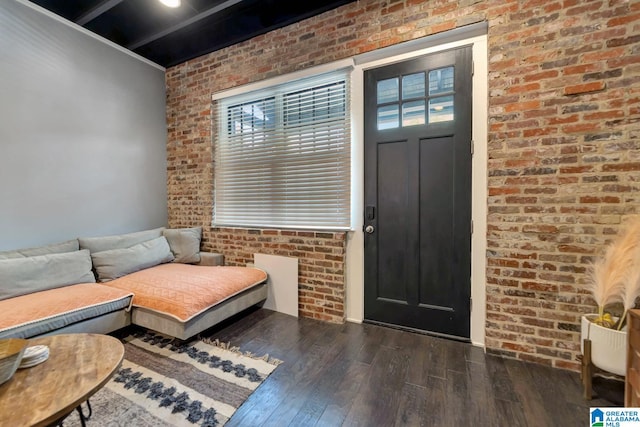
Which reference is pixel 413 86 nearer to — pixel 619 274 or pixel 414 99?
pixel 414 99

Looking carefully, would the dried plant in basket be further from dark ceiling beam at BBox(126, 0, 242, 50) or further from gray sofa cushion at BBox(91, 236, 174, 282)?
gray sofa cushion at BBox(91, 236, 174, 282)

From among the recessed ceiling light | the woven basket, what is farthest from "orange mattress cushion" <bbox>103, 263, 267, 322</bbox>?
the recessed ceiling light

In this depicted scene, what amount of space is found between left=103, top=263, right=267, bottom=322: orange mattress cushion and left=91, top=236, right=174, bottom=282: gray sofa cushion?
0.08 metres

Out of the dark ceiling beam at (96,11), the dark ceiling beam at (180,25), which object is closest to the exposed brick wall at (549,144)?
the dark ceiling beam at (180,25)

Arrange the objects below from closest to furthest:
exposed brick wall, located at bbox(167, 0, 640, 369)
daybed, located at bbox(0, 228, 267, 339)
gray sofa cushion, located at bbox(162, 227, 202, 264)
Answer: exposed brick wall, located at bbox(167, 0, 640, 369), daybed, located at bbox(0, 228, 267, 339), gray sofa cushion, located at bbox(162, 227, 202, 264)

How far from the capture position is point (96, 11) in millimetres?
2615

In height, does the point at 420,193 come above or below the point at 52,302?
above

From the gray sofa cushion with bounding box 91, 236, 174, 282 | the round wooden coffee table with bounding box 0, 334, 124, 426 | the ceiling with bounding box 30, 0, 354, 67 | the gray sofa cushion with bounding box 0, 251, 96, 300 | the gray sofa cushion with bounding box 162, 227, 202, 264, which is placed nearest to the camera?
the round wooden coffee table with bounding box 0, 334, 124, 426

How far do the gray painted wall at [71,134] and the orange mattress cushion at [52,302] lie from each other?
839 mm

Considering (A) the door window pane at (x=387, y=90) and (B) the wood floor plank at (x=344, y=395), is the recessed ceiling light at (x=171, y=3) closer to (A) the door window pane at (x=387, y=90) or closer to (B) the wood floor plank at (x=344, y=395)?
(A) the door window pane at (x=387, y=90)

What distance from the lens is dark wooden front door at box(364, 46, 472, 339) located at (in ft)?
7.18

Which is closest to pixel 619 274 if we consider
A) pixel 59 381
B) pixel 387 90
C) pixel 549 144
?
pixel 549 144

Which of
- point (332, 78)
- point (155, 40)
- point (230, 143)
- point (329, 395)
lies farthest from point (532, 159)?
point (155, 40)

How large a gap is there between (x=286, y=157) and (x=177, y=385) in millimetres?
2224
